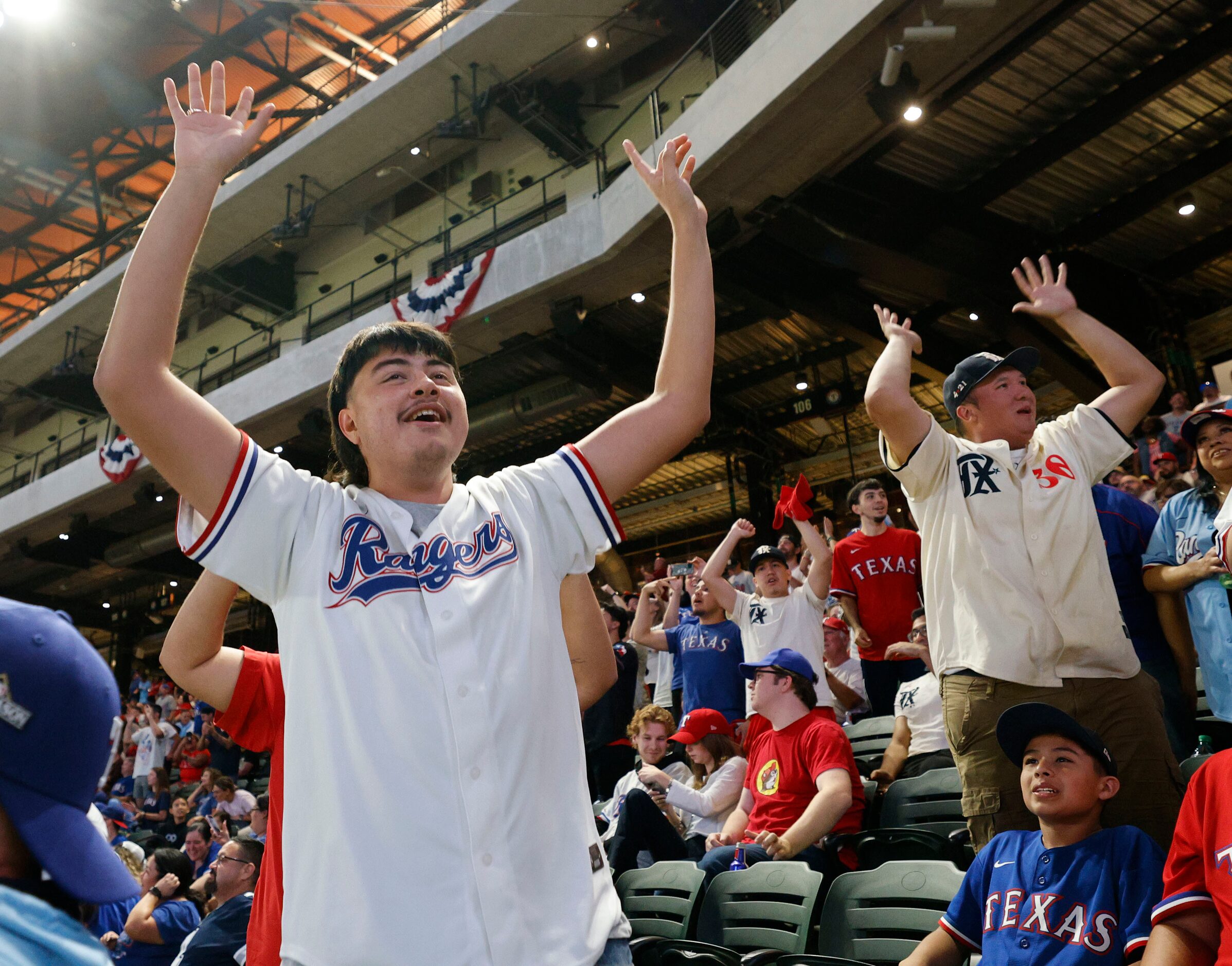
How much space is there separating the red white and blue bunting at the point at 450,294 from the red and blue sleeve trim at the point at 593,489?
10.7 meters

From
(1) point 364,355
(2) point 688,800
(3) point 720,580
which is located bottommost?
(2) point 688,800

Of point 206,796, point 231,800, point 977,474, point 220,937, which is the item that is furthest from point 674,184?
point 206,796

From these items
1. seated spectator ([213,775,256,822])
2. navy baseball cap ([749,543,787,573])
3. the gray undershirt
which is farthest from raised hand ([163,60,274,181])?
seated spectator ([213,775,256,822])

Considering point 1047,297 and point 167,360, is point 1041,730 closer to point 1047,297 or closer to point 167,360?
point 1047,297

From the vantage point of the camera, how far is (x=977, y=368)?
10.3ft

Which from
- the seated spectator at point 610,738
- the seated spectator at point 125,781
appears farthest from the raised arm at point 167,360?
the seated spectator at point 125,781

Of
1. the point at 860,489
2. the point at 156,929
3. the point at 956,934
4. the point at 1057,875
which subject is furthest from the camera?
the point at 860,489

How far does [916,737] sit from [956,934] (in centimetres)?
220

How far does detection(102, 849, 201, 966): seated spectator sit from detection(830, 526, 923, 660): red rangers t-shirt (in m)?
4.07

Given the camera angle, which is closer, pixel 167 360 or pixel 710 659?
pixel 167 360

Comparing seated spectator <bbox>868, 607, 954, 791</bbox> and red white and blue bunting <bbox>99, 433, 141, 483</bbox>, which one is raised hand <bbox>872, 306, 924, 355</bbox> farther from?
red white and blue bunting <bbox>99, 433, 141, 483</bbox>

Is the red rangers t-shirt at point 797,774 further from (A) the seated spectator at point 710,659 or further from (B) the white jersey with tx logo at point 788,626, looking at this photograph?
(A) the seated spectator at point 710,659

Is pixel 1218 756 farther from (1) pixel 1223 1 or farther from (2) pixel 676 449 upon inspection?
(1) pixel 1223 1

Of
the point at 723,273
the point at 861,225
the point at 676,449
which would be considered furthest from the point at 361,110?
the point at 676,449
